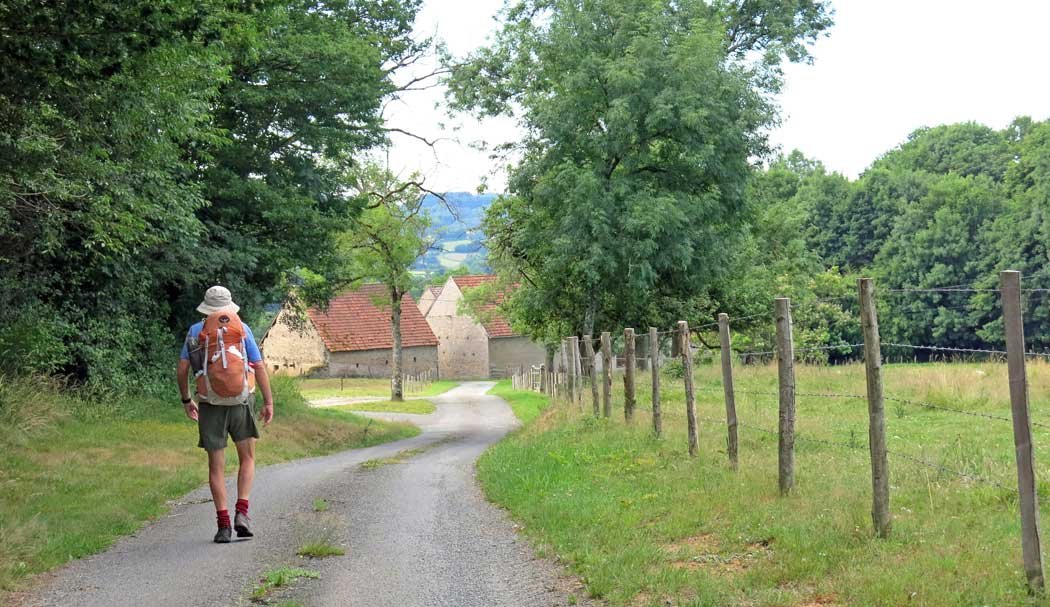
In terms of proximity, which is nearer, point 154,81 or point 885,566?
point 885,566

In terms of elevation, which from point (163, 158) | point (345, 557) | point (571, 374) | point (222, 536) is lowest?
point (345, 557)

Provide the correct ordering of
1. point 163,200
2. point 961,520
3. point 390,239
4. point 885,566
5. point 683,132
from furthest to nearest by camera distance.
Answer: point 390,239 < point 683,132 < point 163,200 < point 961,520 < point 885,566

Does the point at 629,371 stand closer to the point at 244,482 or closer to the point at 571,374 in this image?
the point at 244,482

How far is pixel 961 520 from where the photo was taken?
23.9ft

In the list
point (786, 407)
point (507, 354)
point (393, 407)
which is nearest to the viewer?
point (786, 407)

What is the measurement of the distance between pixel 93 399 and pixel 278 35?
8.51 metres

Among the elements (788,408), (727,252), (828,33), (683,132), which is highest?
(828,33)

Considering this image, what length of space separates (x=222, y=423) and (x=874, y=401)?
514 cm

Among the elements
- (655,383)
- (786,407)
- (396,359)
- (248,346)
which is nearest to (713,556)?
(786,407)

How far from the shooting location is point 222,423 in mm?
8672

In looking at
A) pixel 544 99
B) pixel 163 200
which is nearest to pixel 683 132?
pixel 544 99

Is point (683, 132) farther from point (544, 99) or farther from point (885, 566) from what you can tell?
point (885, 566)

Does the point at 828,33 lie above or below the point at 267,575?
above

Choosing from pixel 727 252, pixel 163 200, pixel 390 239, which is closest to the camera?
pixel 163 200
